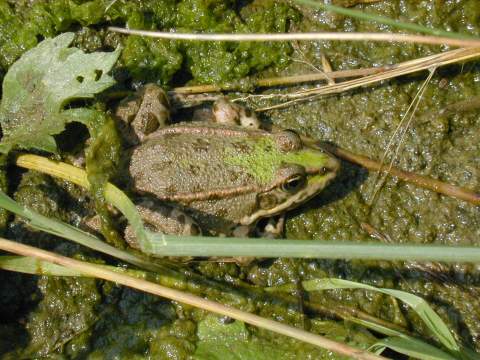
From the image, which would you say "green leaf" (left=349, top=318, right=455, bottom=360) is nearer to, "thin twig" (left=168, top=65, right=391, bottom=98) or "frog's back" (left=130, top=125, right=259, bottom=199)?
"frog's back" (left=130, top=125, right=259, bottom=199)

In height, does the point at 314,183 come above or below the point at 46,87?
below

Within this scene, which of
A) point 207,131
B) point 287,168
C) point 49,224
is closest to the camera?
point 49,224

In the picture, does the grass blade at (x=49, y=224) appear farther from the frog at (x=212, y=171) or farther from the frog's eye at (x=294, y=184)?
the frog's eye at (x=294, y=184)

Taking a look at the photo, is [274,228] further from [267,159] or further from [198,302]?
[198,302]

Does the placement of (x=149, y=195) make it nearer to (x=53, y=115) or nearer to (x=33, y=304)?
(x=53, y=115)

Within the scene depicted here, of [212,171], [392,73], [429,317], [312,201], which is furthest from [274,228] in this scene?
[392,73]

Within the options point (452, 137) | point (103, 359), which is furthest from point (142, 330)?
point (452, 137)
